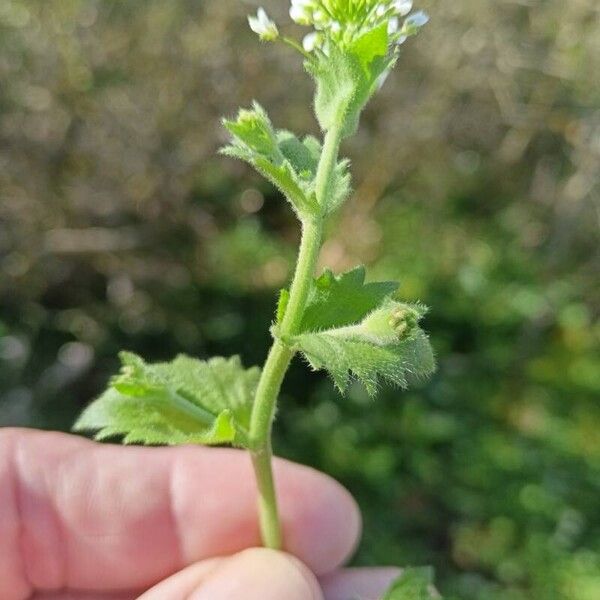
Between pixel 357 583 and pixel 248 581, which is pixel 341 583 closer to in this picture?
pixel 357 583

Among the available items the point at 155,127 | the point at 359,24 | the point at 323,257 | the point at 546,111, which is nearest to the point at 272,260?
the point at 323,257

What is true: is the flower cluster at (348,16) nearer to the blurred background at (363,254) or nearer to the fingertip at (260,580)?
the fingertip at (260,580)

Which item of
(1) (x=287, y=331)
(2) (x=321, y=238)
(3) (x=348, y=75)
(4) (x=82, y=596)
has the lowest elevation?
(4) (x=82, y=596)

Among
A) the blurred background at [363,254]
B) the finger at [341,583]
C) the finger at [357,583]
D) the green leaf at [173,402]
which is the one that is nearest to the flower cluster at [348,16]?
the green leaf at [173,402]

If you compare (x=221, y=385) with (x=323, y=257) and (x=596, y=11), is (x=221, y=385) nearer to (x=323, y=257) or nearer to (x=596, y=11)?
(x=323, y=257)

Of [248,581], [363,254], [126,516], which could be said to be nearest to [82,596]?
[126,516]

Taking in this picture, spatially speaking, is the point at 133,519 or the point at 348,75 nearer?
the point at 348,75
